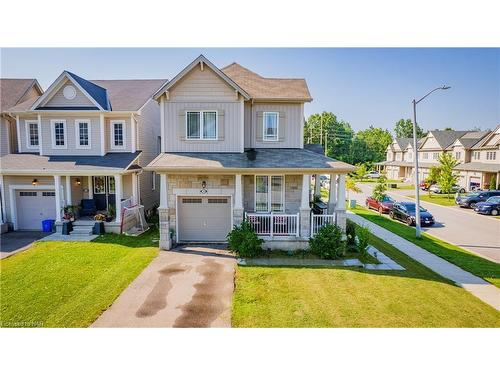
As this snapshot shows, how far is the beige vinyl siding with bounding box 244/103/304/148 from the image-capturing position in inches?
539

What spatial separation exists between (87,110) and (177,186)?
7.94 metres

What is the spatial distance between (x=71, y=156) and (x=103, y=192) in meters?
2.63

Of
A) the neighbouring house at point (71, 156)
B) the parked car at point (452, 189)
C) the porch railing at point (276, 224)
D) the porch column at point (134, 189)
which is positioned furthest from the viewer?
the parked car at point (452, 189)

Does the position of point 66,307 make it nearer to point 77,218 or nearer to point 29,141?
point 77,218

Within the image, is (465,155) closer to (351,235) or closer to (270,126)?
(351,235)

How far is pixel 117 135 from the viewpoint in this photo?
16641 millimetres

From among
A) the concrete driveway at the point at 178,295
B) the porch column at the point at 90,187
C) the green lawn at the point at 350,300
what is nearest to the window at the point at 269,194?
the concrete driveway at the point at 178,295

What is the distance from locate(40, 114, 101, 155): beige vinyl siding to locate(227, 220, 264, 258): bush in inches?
402

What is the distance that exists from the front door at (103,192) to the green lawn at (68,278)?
363 cm

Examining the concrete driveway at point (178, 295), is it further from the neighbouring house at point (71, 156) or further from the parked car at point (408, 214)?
the parked car at point (408, 214)

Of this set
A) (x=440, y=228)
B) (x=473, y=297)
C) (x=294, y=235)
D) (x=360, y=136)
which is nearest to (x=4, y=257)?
(x=294, y=235)

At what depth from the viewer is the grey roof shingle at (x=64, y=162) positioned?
1449 centimetres

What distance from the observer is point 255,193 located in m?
13.1

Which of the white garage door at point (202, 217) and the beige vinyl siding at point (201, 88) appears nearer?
the white garage door at point (202, 217)
